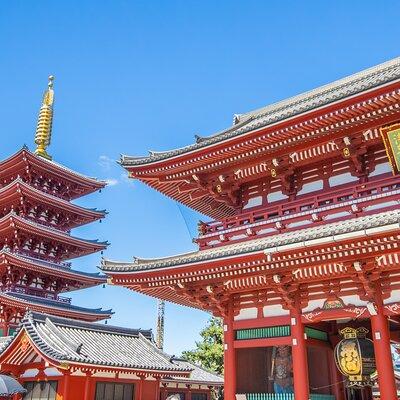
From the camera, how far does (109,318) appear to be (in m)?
36.4

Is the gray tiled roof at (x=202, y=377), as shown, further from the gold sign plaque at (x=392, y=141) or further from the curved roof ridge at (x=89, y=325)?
the gold sign plaque at (x=392, y=141)

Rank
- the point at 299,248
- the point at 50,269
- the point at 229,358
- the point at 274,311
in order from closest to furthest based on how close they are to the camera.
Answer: the point at 299,248 → the point at 274,311 → the point at 229,358 → the point at 50,269

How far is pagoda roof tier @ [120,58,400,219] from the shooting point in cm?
1251

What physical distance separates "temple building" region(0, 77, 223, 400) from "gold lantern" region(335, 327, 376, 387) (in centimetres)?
919

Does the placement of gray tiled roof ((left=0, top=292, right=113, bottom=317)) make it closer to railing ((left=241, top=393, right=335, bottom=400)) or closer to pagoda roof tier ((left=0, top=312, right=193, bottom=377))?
pagoda roof tier ((left=0, top=312, right=193, bottom=377))

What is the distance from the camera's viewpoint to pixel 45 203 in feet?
112

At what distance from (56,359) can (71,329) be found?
560cm

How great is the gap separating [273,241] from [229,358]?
4.20 meters

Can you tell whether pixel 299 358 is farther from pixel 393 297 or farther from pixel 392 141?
pixel 392 141

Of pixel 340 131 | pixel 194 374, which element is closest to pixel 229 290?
pixel 340 131

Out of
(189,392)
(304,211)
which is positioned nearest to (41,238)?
(189,392)

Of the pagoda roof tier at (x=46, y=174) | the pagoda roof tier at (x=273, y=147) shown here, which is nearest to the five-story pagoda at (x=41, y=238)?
the pagoda roof tier at (x=46, y=174)

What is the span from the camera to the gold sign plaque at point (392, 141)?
12.2 meters

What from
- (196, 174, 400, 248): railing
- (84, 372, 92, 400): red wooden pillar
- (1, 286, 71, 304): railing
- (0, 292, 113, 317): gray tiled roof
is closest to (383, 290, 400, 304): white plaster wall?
(196, 174, 400, 248): railing
